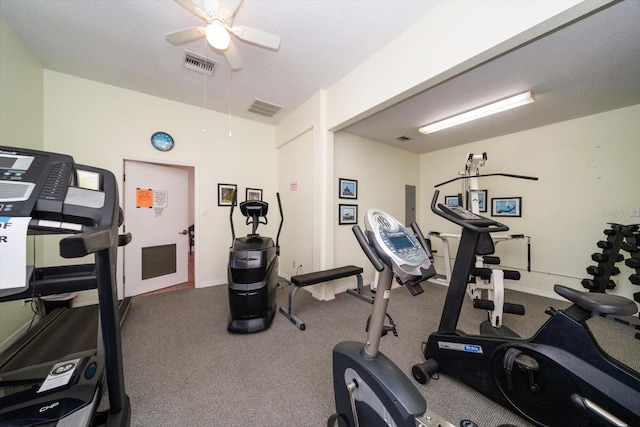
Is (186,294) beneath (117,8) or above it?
beneath

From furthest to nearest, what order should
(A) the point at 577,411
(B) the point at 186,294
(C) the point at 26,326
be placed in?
(B) the point at 186,294, (C) the point at 26,326, (A) the point at 577,411

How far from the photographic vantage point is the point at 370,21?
2.02 m

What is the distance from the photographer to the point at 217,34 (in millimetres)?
1703

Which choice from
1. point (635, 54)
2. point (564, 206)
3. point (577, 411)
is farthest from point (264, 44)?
point (564, 206)

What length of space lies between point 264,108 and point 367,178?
6.98ft

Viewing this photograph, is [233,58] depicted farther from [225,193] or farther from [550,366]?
[550,366]

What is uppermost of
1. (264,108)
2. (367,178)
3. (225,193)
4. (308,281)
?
(264,108)

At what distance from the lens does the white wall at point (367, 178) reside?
3.73 metres

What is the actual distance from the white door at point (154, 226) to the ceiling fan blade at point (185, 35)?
2214 mm

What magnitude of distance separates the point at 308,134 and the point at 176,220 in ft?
8.60

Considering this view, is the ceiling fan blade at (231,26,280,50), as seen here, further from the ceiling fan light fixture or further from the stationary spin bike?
the stationary spin bike

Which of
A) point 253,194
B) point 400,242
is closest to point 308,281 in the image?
point 400,242

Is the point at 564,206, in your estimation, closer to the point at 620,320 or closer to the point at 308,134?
the point at 620,320

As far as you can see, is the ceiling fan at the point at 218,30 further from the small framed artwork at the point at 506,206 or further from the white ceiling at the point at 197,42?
the small framed artwork at the point at 506,206
